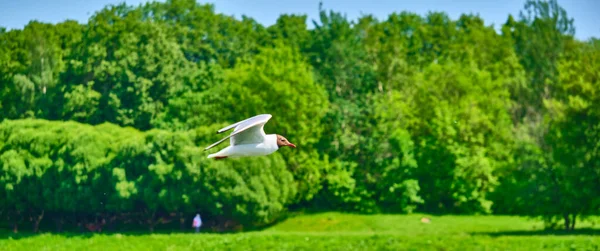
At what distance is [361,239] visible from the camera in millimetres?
45656

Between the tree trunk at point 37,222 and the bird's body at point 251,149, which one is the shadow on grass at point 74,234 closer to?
the tree trunk at point 37,222

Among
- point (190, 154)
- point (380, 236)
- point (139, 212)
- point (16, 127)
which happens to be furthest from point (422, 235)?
point (16, 127)

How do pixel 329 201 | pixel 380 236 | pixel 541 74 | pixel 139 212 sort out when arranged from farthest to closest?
pixel 541 74 → pixel 329 201 → pixel 139 212 → pixel 380 236

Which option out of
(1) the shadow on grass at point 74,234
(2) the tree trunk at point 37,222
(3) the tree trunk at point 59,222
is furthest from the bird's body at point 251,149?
(2) the tree trunk at point 37,222

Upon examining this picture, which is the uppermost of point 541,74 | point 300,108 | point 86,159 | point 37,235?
point 541,74

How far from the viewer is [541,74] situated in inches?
2692

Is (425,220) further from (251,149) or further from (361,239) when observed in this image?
(251,149)

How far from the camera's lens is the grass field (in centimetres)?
4400

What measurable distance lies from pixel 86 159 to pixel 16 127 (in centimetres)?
605

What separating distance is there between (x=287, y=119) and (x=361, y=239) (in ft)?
38.2

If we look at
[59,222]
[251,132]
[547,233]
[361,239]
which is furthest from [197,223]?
[251,132]

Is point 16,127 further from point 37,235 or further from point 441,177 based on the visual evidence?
point 441,177

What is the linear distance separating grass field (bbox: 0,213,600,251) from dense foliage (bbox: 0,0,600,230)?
6.61ft

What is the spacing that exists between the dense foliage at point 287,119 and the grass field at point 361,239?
2.01 metres
